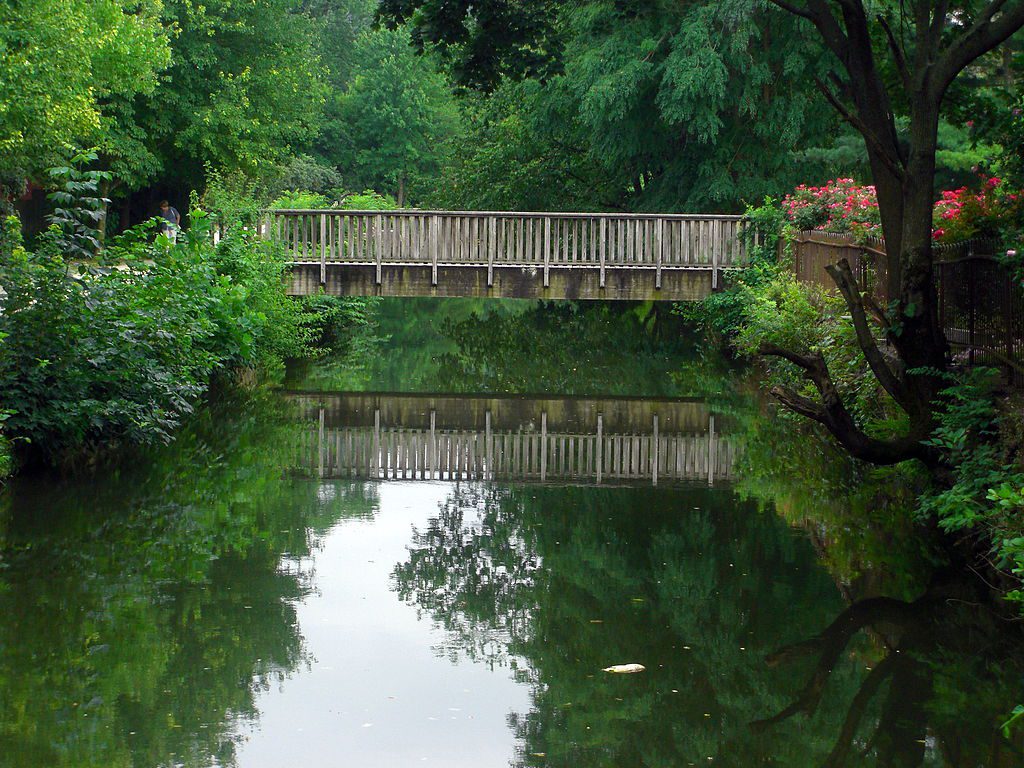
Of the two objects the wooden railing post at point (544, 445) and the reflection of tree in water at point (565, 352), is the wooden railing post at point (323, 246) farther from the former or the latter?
the wooden railing post at point (544, 445)

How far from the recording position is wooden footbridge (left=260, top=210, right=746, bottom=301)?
27.2m

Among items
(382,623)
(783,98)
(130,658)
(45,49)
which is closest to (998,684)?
Result: (382,623)

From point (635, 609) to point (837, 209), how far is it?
51.3 ft

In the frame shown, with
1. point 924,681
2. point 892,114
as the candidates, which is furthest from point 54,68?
point 924,681

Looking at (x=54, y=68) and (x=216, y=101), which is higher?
(x=216, y=101)

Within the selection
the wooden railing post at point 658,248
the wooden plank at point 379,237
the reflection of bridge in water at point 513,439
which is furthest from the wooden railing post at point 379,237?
the reflection of bridge in water at point 513,439

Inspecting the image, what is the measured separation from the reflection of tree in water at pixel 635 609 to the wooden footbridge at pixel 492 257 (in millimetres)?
13585

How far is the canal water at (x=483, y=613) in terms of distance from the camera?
688cm

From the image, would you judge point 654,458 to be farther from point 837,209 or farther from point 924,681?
point 837,209

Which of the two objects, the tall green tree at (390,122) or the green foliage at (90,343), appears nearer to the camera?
the green foliage at (90,343)

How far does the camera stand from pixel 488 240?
89.7ft

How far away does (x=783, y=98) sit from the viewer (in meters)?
31.5

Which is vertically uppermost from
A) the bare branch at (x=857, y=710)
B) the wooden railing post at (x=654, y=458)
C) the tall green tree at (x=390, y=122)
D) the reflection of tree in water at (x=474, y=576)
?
the tall green tree at (x=390, y=122)

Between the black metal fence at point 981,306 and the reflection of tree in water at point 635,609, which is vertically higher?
the black metal fence at point 981,306
